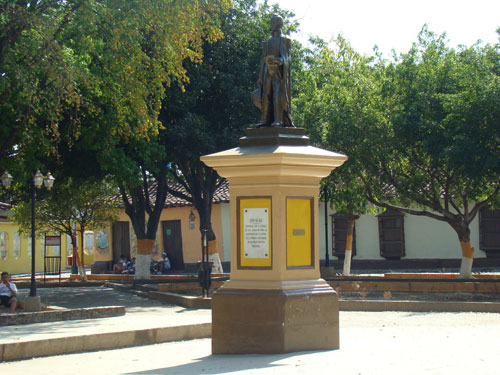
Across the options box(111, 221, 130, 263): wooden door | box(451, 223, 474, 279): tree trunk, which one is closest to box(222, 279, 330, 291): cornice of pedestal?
box(451, 223, 474, 279): tree trunk

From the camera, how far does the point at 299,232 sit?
930cm

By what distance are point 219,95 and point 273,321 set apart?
16619mm

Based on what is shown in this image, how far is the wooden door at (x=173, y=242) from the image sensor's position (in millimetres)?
39469

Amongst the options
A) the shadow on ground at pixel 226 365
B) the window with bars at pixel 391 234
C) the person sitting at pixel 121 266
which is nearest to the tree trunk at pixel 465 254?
the window with bars at pixel 391 234

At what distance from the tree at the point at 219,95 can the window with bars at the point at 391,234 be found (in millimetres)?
11370

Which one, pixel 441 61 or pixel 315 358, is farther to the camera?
pixel 441 61

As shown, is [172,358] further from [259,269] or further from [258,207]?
[258,207]

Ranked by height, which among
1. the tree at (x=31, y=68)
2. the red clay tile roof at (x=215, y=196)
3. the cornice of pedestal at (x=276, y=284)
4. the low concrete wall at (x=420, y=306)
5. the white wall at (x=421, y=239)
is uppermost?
the tree at (x=31, y=68)

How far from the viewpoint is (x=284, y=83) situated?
10070 mm

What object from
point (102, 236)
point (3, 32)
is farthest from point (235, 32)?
point (102, 236)

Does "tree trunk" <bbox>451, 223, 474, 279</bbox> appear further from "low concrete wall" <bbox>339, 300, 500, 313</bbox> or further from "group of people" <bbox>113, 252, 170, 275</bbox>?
"group of people" <bbox>113, 252, 170, 275</bbox>

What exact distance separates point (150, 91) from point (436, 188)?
29.6ft

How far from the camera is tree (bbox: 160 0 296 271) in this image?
77.0 ft

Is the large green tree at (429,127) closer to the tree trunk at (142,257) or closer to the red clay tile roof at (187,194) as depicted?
the tree trunk at (142,257)
